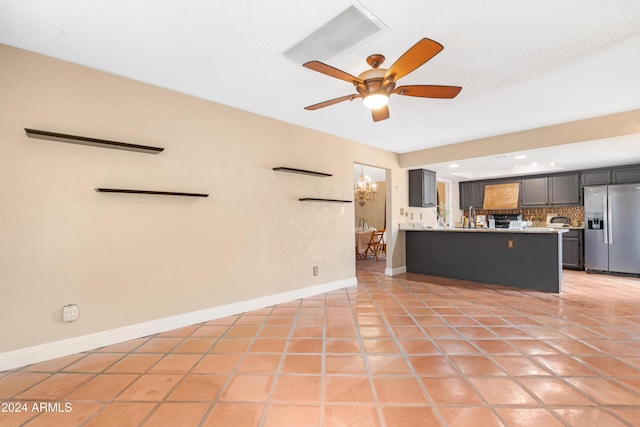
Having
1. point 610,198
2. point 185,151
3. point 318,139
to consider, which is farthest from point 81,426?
point 610,198

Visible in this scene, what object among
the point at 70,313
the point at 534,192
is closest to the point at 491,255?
the point at 534,192

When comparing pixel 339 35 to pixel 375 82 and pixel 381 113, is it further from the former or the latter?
pixel 381 113

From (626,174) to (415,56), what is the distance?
19.9 ft

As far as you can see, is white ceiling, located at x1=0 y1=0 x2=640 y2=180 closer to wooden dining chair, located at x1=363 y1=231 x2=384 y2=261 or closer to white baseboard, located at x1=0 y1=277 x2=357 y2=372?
white baseboard, located at x1=0 y1=277 x2=357 y2=372

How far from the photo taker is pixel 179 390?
1709 millimetres

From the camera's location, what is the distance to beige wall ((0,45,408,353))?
205 centimetres

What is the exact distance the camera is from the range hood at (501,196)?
6.45m

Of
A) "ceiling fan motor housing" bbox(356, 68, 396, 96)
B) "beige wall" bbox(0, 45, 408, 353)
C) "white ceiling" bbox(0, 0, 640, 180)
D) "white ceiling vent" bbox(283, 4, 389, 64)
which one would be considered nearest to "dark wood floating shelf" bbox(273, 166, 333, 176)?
"beige wall" bbox(0, 45, 408, 353)

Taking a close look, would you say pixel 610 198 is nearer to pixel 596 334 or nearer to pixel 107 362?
pixel 596 334

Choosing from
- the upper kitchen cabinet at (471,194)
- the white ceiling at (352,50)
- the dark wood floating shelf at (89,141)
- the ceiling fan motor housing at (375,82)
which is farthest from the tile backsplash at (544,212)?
the dark wood floating shelf at (89,141)

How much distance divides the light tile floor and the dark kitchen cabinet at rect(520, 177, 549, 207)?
11.8 ft

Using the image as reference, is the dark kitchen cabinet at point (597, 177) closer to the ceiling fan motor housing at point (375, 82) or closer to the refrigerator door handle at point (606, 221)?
the refrigerator door handle at point (606, 221)

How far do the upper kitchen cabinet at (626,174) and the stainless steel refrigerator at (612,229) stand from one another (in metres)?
0.20

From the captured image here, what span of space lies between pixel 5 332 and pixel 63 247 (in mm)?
642
